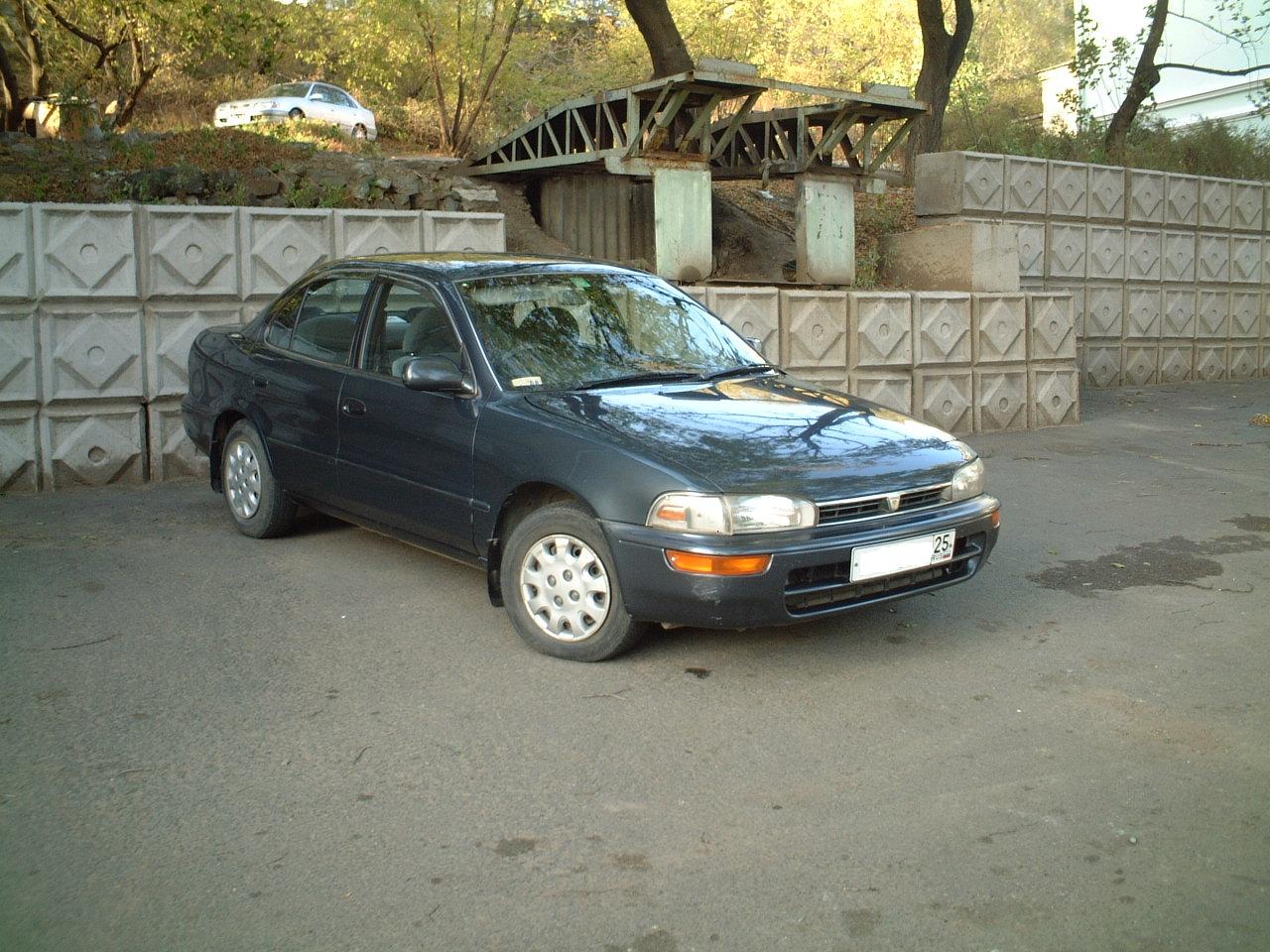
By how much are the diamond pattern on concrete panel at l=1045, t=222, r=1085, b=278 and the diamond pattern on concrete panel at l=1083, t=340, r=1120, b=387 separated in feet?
3.19

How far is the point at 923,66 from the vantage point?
20.3 m

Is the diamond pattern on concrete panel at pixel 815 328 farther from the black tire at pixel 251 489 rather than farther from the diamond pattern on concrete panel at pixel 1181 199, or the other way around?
the diamond pattern on concrete panel at pixel 1181 199

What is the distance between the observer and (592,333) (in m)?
6.09

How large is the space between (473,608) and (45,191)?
9.55m

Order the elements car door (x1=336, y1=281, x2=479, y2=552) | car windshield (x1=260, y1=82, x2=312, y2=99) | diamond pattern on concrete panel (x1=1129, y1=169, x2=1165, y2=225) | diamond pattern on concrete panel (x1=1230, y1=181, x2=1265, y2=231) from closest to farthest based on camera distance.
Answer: car door (x1=336, y1=281, x2=479, y2=552) < diamond pattern on concrete panel (x1=1129, y1=169, x2=1165, y2=225) < diamond pattern on concrete panel (x1=1230, y1=181, x2=1265, y2=231) < car windshield (x1=260, y1=82, x2=312, y2=99)

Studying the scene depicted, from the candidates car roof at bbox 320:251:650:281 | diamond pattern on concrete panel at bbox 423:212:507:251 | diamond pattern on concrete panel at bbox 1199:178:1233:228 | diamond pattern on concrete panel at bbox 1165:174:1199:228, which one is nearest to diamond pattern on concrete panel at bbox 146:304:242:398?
diamond pattern on concrete panel at bbox 423:212:507:251

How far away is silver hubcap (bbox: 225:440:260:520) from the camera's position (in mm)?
7125

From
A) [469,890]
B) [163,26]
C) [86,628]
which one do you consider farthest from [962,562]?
[163,26]

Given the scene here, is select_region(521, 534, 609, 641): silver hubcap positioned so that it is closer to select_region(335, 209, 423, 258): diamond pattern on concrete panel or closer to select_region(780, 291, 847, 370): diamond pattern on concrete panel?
select_region(335, 209, 423, 258): diamond pattern on concrete panel

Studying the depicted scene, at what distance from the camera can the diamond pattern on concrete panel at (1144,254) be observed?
630 inches

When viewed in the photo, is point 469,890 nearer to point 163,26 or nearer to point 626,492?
point 626,492

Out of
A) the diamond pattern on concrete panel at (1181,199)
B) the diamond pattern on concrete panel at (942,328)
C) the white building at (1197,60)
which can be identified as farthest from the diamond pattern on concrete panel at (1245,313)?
the white building at (1197,60)

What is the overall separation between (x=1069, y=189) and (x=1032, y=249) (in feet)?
3.42

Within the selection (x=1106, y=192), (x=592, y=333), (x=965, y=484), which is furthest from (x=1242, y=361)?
(x=592, y=333)
